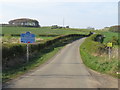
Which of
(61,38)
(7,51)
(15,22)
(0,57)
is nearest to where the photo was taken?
(0,57)

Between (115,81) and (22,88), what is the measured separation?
539cm

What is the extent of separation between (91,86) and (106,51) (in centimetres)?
1526

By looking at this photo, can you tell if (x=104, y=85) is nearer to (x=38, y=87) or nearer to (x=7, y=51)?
(x=38, y=87)

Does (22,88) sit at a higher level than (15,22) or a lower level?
lower

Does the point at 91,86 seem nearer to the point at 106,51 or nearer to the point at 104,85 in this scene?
the point at 104,85

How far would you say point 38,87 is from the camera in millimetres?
10312

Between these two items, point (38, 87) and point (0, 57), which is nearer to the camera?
point (38, 87)

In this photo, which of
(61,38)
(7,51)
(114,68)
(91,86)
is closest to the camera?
(91,86)

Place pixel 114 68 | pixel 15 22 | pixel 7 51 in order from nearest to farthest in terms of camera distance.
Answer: pixel 114 68 → pixel 7 51 → pixel 15 22

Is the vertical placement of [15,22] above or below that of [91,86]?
above

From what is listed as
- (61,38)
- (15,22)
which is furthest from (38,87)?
(15,22)

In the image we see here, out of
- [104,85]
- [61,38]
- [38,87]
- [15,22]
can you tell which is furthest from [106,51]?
[15,22]

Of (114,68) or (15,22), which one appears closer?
(114,68)

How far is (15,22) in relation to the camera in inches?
5669
